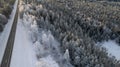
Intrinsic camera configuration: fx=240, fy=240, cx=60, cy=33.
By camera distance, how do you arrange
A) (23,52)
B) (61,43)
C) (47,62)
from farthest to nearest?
(61,43) → (23,52) → (47,62)

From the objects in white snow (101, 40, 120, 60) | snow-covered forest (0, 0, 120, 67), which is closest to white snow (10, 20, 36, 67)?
snow-covered forest (0, 0, 120, 67)

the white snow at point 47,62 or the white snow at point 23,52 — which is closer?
the white snow at point 47,62

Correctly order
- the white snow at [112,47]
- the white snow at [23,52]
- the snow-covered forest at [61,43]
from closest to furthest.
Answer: the white snow at [23,52] < the snow-covered forest at [61,43] < the white snow at [112,47]

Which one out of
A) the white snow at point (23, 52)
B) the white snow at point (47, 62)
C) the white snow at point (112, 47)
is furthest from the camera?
the white snow at point (112, 47)

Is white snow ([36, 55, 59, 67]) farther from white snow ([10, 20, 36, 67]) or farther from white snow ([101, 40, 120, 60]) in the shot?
white snow ([101, 40, 120, 60])

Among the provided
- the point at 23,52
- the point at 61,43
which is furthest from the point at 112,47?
the point at 23,52

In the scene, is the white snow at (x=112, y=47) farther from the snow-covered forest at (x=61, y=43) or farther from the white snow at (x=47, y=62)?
the white snow at (x=47, y=62)

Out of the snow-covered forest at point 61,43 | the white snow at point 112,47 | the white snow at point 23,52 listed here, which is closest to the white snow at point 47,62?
the snow-covered forest at point 61,43

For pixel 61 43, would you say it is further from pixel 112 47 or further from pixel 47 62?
pixel 112 47

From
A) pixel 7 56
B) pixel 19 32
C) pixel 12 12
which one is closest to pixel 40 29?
pixel 19 32

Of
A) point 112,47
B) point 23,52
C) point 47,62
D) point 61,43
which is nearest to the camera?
point 47,62
